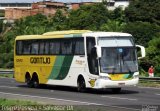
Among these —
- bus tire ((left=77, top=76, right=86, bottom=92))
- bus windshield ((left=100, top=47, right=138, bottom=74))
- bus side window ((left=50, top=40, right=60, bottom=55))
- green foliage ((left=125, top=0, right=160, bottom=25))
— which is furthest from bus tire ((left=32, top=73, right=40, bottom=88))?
green foliage ((left=125, top=0, right=160, bottom=25))

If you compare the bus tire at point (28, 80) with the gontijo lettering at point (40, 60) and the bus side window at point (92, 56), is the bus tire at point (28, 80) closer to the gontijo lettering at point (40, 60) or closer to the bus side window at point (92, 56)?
the gontijo lettering at point (40, 60)

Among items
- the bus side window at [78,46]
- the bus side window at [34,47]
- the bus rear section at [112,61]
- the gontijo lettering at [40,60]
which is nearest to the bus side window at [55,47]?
the gontijo lettering at [40,60]

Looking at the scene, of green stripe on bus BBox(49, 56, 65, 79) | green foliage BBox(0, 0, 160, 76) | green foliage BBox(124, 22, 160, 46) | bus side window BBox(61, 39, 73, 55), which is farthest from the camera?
green foliage BBox(0, 0, 160, 76)

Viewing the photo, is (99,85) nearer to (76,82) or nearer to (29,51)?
(76,82)

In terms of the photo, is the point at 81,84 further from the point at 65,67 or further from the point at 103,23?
the point at 103,23

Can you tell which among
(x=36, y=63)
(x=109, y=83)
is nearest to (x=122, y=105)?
(x=109, y=83)

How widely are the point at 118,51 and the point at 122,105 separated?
284 inches

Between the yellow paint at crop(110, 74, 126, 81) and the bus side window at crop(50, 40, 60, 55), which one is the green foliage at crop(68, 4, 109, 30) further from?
the yellow paint at crop(110, 74, 126, 81)

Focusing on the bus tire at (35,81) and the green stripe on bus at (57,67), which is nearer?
the green stripe on bus at (57,67)

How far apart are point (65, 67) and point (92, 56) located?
10.0 ft

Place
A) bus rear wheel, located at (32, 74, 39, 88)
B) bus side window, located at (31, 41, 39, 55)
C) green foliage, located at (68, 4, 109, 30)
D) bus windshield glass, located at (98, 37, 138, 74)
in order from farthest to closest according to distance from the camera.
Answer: green foliage, located at (68, 4, 109, 30), bus rear wheel, located at (32, 74, 39, 88), bus side window, located at (31, 41, 39, 55), bus windshield glass, located at (98, 37, 138, 74)

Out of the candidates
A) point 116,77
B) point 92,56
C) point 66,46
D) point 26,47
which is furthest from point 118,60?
point 26,47

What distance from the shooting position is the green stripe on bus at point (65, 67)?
29.8 metres

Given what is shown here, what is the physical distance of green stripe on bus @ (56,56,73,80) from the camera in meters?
29.8
